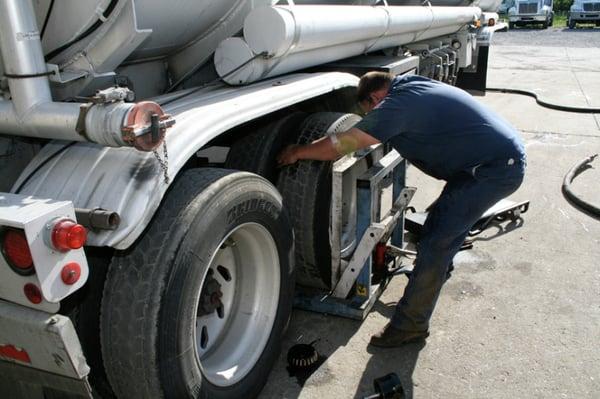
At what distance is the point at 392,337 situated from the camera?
336cm

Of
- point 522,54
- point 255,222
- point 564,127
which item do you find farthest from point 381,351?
point 522,54

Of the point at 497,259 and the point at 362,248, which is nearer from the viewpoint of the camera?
the point at 362,248

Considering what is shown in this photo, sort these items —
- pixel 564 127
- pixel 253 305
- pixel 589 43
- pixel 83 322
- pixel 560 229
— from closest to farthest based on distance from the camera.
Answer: pixel 83 322
pixel 253 305
pixel 560 229
pixel 564 127
pixel 589 43

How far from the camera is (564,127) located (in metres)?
8.78

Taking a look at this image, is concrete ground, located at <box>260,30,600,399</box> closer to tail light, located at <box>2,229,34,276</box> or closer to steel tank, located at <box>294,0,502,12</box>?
tail light, located at <box>2,229,34,276</box>

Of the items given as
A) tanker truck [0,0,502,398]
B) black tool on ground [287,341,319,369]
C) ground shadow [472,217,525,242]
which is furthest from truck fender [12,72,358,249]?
ground shadow [472,217,525,242]

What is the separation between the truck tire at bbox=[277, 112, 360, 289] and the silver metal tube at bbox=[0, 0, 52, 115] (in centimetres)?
154

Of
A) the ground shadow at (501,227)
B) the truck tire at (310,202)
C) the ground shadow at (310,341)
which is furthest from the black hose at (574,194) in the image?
the truck tire at (310,202)

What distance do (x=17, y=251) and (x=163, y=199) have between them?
2.13 feet

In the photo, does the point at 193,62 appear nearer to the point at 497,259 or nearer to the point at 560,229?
the point at 497,259

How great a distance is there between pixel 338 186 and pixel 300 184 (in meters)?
0.23

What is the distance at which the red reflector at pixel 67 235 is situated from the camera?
68.0 inches

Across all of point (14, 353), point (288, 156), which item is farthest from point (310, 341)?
point (14, 353)

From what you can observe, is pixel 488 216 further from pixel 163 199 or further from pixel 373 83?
pixel 163 199
